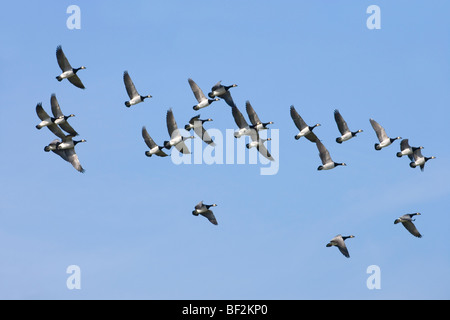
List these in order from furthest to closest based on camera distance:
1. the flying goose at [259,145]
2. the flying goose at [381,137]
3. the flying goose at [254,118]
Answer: the flying goose at [381,137]
the flying goose at [259,145]
the flying goose at [254,118]

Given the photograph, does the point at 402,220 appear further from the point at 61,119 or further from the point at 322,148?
the point at 61,119

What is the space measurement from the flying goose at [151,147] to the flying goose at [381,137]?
40.8 feet

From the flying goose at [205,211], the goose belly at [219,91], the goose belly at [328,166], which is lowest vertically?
the flying goose at [205,211]

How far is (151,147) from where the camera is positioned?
2817 inches

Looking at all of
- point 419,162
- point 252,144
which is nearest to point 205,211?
point 252,144

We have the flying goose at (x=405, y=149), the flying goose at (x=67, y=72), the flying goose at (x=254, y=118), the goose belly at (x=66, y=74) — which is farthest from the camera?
the flying goose at (x=405, y=149)

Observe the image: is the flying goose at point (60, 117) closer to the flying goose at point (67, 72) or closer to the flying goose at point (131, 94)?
the flying goose at point (67, 72)

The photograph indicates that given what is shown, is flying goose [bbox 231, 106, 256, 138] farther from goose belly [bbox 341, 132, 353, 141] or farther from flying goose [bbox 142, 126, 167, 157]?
goose belly [bbox 341, 132, 353, 141]

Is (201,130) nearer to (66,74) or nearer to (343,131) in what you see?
(343,131)

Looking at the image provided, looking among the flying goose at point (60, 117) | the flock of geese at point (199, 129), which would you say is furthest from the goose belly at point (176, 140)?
the flying goose at point (60, 117)

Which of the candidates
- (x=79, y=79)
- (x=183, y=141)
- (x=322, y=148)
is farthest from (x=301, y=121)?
(x=79, y=79)

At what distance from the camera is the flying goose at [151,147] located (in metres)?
71.1

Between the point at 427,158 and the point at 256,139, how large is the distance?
34.6ft

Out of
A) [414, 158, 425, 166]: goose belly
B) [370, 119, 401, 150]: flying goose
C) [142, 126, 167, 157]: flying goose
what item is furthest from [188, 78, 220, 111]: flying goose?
[414, 158, 425, 166]: goose belly
